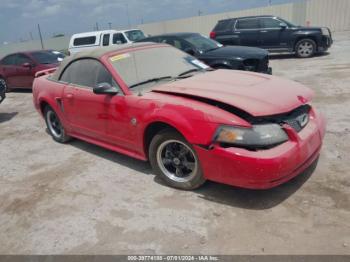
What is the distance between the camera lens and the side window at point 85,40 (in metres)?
16.8

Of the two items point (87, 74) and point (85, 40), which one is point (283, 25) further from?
point (87, 74)

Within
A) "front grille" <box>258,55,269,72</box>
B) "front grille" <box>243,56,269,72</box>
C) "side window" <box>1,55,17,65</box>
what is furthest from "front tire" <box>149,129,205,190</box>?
"side window" <box>1,55,17,65</box>

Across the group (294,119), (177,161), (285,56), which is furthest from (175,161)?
(285,56)

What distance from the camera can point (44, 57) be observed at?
11852 millimetres

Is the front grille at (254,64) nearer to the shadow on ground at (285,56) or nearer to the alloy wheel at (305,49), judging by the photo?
the alloy wheel at (305,49)

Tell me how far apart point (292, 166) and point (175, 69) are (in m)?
2.14

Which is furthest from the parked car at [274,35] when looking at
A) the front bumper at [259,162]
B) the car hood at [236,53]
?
the front bumper at [259,162]

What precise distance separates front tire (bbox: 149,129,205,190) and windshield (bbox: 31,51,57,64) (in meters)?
9.19

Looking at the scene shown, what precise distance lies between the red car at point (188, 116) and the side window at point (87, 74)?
0.01 m

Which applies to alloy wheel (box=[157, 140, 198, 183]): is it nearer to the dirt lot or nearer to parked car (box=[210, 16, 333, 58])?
the dirt lot

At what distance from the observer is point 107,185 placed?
161 inches

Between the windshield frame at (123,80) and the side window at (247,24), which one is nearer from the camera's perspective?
the windshield frame at (123,80)

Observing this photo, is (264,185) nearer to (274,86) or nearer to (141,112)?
(274,86)

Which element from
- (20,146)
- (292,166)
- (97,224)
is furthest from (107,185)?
(20,146)
